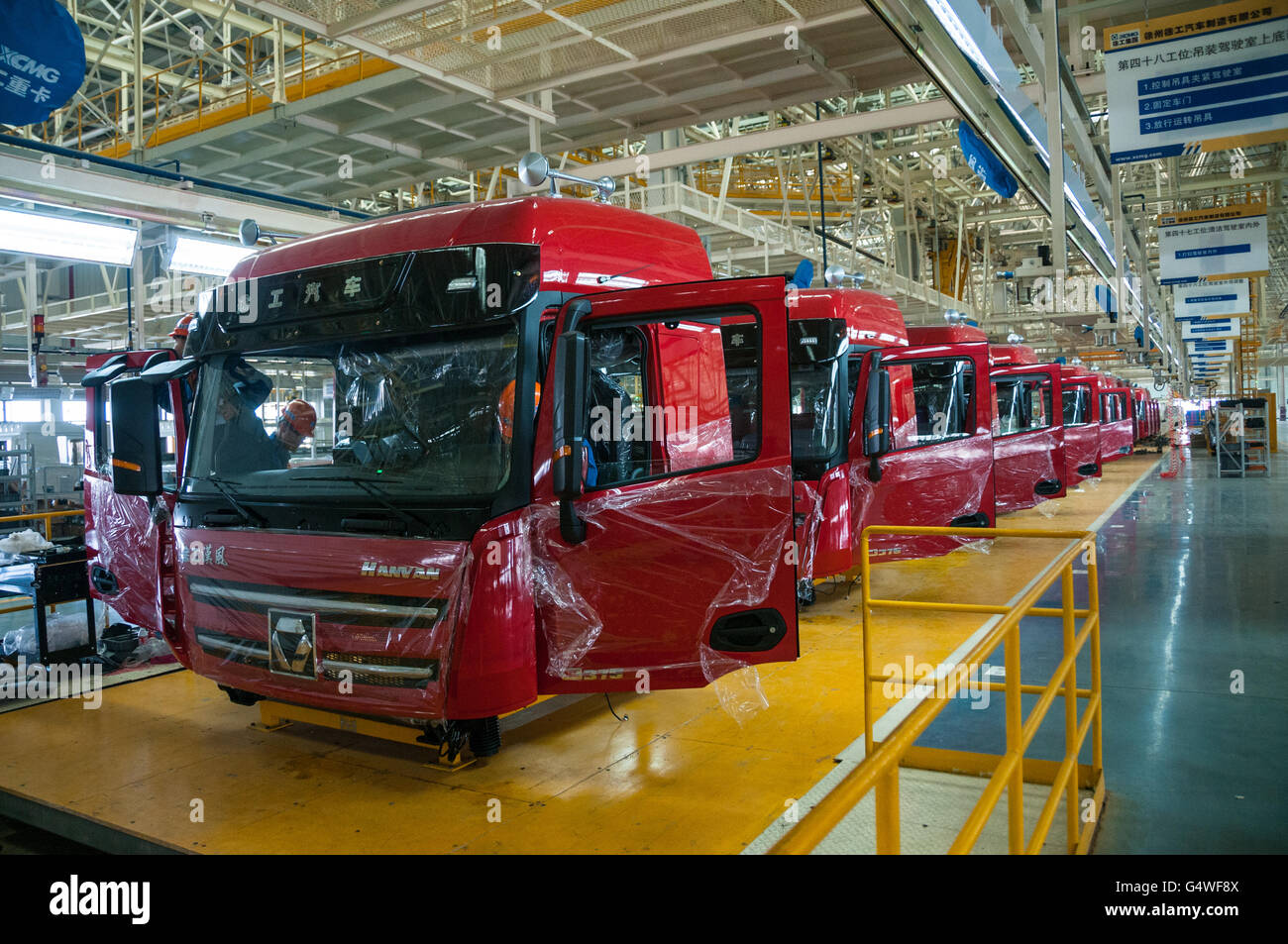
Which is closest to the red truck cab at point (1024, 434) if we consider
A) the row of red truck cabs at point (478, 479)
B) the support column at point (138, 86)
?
the row of red truck cabs at point (478, 479)

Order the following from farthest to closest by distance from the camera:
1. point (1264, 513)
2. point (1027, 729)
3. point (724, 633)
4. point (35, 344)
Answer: point (1264, 513), point (35, 344), point (724, 633), point (1027, 729)

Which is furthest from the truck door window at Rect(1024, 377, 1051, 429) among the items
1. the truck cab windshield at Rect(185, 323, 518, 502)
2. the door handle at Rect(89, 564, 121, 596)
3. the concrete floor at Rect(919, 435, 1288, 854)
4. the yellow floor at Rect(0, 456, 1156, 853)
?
the door handle at Rect(89, 564, 121, 596)

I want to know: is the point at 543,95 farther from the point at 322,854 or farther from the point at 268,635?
the point at 322,854

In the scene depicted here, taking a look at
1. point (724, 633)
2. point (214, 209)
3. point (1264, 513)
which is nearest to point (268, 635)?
point (724, 633)

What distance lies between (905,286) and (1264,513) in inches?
343

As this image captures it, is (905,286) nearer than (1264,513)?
No

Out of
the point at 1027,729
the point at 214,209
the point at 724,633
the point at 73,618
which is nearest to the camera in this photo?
the point at 1027,729

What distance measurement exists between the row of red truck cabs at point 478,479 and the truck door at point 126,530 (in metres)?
0.96

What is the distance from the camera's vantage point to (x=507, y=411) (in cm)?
402

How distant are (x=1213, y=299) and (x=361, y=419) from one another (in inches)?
765

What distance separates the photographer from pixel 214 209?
9164mm

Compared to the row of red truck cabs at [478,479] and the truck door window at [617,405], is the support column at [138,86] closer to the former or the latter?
the row of red truck cabs at [478,479]
